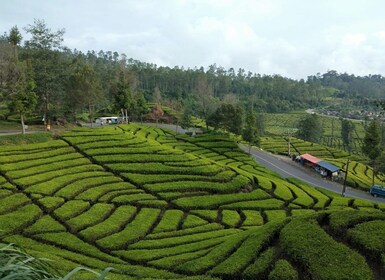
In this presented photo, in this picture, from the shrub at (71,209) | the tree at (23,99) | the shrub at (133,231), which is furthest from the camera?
the tree at (23,99)

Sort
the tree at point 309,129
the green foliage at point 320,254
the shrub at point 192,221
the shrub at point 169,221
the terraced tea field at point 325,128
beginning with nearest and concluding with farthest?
1. the green foliage at point 320,254
2. the shrub at point 169,221
3. the shrub at point 192,221
4. the tree at point 309,129
5. the terraced tea field at point 325,128

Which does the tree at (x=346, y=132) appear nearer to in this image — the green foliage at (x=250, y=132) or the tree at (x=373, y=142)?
the tree at (x=373, y=142)

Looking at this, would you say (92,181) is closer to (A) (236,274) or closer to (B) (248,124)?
(A) (236,274)

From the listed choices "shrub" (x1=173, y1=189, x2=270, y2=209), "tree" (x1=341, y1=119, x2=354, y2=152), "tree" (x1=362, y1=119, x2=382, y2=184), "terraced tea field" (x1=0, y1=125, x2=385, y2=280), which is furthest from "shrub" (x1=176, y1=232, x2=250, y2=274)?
"tree" (x1=341, y1=119, x2=354, y2=152)

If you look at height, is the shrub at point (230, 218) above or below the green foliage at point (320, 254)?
below

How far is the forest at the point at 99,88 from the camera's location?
137ft

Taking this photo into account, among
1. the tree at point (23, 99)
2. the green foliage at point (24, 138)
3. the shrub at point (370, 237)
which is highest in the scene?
the tree at point (23, 99)

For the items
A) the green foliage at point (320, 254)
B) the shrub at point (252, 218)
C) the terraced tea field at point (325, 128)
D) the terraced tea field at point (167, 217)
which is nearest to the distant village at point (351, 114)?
the terraced tea field at point (325, 128)

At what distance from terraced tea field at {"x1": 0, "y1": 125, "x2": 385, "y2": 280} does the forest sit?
26.6 feet

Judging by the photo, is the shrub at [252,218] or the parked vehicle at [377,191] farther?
the parked vehicle at [377,191]

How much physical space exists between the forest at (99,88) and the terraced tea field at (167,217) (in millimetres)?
8101

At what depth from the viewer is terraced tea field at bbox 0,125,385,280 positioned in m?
14.1

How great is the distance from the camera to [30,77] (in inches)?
1804

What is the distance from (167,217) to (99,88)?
1294 inches
